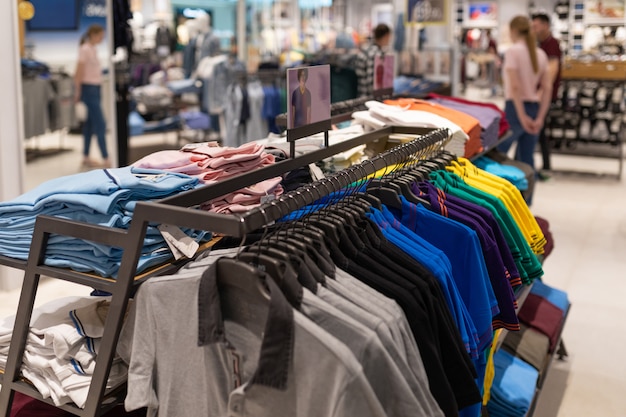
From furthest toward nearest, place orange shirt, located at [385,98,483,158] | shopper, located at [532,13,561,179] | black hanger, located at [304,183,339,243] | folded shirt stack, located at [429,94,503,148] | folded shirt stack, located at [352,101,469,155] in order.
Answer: shopper, located at [532,13,561,179] → folded shirt stack, located at [429,94,503,148] → orange shirt, located at [385,98,483,158] → folded shirt stack, located at [352,101,469,155] → black hanger, located at [304,183,339,243]

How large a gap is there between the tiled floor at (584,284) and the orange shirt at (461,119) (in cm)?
125

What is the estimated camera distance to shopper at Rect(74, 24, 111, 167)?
5.83 meters

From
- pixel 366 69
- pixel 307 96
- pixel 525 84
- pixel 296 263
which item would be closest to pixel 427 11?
pixel 366 69

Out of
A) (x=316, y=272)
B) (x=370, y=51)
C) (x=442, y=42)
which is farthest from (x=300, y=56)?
(x=316, y=272)

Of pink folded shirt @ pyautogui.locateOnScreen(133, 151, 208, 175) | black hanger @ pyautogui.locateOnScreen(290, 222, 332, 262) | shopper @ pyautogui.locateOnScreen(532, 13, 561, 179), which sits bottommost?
black hanger @ pyautogui.locateOnScreen(290, 222, 332, 262)

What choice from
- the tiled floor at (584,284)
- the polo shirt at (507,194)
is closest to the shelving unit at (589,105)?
the tiled floor at (584,284)

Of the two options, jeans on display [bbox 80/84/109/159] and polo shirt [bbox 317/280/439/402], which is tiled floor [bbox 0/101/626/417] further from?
polo shirt [bbox 317/280/439/402]

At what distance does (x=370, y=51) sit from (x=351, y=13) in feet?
42.9

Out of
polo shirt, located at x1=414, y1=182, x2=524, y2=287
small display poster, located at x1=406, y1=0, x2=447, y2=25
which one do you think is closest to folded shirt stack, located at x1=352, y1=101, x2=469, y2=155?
polo shirt, located at x1=414, y1=182, x2=524, y2=287

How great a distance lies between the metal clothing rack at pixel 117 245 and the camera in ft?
5.17

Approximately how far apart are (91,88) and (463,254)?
4.70m

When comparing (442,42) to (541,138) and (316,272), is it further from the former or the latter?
(316,272)

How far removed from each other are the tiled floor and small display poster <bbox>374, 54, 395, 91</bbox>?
176 cm

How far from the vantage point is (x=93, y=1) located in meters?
5.71
